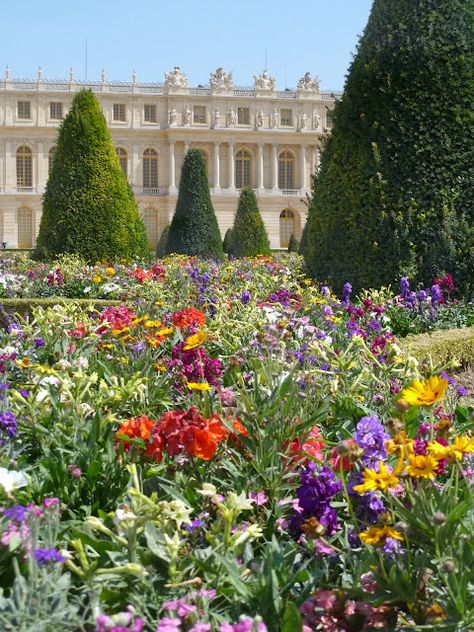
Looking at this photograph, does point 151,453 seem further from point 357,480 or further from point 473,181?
point 473,181

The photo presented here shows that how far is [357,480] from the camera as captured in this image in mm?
1729

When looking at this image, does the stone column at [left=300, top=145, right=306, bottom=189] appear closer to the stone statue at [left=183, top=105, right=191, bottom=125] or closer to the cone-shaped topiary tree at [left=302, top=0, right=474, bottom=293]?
the stone statue at [left=183, top=105, right=191, bottom=125]

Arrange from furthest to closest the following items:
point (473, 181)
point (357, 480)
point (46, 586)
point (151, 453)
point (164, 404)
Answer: point (473, 181) < point (164, 404) < point (151, 453) < point (357, 480) < point (46, 586)

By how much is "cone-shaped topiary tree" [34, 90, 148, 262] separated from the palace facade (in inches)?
1232

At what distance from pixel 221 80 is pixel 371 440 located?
4543 centimetres

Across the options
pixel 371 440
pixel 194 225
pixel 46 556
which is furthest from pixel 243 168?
pixel 46 556

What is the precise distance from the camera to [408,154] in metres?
6.41

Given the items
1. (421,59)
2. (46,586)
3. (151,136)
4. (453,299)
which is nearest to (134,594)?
(46,586)

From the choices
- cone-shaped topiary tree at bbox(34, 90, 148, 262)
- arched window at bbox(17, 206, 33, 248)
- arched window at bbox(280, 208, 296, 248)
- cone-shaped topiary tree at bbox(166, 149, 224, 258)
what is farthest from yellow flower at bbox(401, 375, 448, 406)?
arched window at bbox(280, 208, 296, 248)

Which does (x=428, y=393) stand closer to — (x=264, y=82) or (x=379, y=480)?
(x=379, y=480)

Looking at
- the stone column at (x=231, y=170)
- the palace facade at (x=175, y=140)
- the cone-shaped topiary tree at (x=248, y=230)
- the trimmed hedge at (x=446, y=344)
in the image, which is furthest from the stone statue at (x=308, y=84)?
the trimmed hedge at (x=446, y=344)

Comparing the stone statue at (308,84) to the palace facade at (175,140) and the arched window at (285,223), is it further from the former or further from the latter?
the arched window at (285,223)

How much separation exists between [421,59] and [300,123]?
4040cm

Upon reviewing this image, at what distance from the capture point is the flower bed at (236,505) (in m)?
1.48
